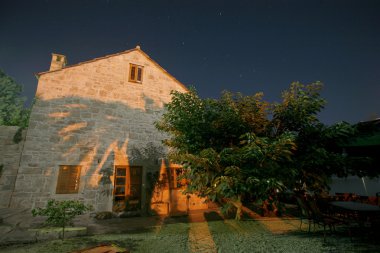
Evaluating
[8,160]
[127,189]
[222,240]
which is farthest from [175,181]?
[8,160]

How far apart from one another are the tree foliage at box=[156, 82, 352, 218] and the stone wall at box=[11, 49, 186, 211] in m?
4.62

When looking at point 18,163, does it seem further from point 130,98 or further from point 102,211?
point 130,98

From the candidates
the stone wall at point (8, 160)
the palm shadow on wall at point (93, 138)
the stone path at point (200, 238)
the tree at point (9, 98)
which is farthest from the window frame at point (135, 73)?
the tree at point (9, 98)

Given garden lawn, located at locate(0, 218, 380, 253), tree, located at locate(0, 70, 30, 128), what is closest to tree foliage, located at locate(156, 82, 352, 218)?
garden lawn, located at locate(0, 218, 380, 253)

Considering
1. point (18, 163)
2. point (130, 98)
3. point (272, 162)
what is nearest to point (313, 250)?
point (272, 162)

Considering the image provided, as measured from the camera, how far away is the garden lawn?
15.7ft

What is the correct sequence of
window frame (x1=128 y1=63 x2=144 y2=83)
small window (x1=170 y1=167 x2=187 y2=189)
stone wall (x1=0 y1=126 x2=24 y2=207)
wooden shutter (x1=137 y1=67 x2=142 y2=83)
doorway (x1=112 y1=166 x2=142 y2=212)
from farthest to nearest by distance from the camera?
wooden shutter (x1=137 y1=67 x2=142 y2=83)
window frame (x1=128 y1=63 x2=144 y2=83)
small window (x1=170 y1=167 x2=187 y2=189)
doorway (x1=112 y1=166 x2=142 y2=212)
stone wall (x1=0 y1=126 x2=24 y2=207)

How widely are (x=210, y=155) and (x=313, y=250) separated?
3.20 metres

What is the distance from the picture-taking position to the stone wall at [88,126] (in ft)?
27.7

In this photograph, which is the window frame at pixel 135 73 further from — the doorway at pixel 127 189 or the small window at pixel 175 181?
the small window at pixel 175 181

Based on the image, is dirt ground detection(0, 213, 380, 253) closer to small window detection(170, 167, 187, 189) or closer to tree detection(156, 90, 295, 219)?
tree detection(156, 90, 295, 219)

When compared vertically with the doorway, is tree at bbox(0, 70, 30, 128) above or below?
above

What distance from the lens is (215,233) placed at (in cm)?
609

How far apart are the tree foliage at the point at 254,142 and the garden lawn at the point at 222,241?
1016 millimetres
